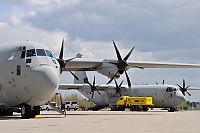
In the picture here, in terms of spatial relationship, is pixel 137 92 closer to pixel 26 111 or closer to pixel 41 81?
pixel 26 111

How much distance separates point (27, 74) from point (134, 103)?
3139 centimetres

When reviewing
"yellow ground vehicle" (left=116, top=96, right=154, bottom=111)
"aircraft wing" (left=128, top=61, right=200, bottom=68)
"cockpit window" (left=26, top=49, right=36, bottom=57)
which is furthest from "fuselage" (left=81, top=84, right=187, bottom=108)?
"cockpit window" (left=26, top=49, right=36, bottom=57)

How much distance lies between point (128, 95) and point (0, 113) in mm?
32192

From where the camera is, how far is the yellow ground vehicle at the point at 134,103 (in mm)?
48094

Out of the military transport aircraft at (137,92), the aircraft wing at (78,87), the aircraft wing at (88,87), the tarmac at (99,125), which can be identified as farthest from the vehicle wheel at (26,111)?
the aircraft wing at (88,87)

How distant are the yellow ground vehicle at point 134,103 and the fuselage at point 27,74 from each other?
2878 centimetres

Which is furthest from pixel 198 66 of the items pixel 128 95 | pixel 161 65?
pixel 128 95

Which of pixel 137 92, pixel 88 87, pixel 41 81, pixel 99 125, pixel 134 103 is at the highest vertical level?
pixel 88 87

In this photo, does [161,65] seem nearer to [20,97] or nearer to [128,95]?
[20,97]

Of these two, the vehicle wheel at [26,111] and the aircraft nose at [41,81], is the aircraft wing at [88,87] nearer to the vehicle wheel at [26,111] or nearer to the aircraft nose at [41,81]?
the vehicle wheel at [26,111]

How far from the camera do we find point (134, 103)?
4944 cm

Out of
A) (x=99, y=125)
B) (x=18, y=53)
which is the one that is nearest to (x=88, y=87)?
(x=18, y=53)

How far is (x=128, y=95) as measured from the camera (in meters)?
54.0

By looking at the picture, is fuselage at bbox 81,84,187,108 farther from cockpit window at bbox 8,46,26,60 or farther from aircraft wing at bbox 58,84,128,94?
cockpit window at bbox 8,46,26,60
